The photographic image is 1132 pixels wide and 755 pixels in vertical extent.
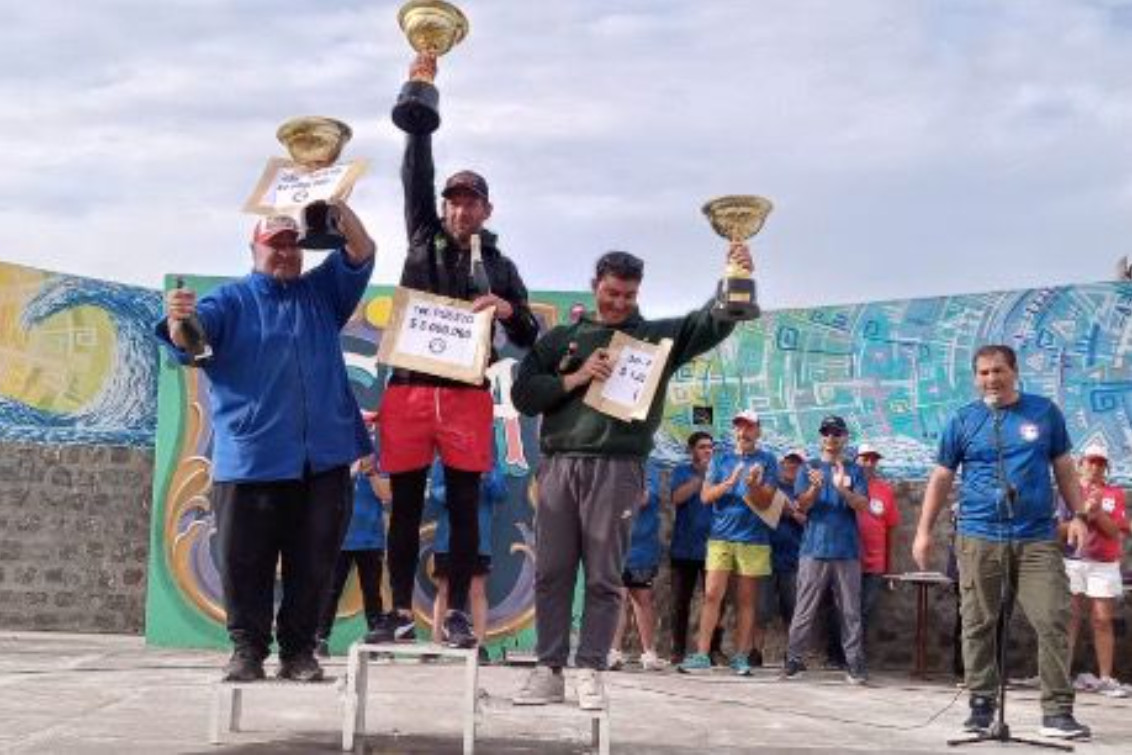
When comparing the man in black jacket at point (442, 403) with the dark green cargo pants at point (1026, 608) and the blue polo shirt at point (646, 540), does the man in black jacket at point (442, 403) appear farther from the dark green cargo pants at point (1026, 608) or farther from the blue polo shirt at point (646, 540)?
the blue polo shirt at point (646, 540)

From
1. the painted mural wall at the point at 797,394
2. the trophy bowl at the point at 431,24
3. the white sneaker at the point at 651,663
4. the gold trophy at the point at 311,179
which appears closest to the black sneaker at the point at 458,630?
the gold trophy at the point at 311,179

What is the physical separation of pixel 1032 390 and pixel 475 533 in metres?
6.20

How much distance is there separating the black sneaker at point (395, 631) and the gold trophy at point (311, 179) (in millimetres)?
1421

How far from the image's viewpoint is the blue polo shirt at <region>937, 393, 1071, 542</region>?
629 cm

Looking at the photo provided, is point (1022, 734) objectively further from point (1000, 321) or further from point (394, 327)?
point (1000, 321)

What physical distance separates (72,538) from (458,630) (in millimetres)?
7066

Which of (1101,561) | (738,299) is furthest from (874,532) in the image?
(738,299)

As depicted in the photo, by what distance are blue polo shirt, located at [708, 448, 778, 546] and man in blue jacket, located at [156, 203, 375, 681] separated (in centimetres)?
513

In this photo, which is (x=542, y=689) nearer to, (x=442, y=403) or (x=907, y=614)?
(x=442, y=403)

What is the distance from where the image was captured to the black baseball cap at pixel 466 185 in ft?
17.4

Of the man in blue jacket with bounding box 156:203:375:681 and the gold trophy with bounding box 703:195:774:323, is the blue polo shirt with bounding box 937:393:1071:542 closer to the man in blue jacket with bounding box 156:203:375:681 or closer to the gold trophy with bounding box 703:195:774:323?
the gold trophy with bounding box 703:195:774:323

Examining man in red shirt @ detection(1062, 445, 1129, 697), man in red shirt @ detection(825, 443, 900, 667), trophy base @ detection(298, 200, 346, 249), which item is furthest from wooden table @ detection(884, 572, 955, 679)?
trophy base @ detection(298, 200, 346, 249)

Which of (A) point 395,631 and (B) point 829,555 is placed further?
(B) point 829,555

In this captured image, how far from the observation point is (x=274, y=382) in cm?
499
